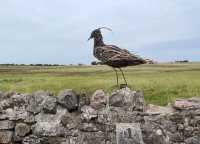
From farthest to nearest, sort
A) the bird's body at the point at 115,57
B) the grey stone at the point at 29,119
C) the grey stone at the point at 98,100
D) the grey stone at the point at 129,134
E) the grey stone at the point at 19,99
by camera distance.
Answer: the grey stone at the point at 19,99 → the grey stone at the point at 29,119 → the grey stone at the point at 98,100 → the bird's body at the point at 115,57 → the grey stone at the point at 129,134

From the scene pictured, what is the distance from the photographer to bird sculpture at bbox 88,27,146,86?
30.0ft

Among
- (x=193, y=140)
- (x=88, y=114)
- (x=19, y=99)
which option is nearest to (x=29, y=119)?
(x=19, y=99)

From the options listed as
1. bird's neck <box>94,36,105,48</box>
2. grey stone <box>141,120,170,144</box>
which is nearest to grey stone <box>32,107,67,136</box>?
bird's neck <box>94,36,105,48</box>

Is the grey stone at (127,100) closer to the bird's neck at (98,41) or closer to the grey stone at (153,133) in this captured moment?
the grey stone at (153,133)

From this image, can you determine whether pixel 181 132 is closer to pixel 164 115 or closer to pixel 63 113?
pixel 164 115

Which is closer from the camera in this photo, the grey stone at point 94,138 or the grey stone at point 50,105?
the grey stone at point 94,138

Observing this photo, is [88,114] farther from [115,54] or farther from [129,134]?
[115,54]

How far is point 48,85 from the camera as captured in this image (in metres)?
20.2

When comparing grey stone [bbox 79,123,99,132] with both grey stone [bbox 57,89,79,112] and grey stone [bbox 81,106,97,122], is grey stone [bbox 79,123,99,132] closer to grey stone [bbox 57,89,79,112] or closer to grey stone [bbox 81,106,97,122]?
grey stone [bbox 81,106,97,122]

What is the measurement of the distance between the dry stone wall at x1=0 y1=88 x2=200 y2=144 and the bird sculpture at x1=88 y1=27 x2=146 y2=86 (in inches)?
20.2

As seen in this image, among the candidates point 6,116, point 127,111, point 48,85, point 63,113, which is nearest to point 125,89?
point 127,111

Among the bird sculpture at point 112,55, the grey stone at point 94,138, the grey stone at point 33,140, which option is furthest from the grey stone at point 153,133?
the grey stone at point 33,140

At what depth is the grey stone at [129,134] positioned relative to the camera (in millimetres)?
9008

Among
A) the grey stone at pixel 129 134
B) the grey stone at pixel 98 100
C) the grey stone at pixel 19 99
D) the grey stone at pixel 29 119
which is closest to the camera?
the grey stone at pixel 129 134
